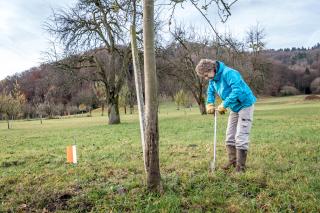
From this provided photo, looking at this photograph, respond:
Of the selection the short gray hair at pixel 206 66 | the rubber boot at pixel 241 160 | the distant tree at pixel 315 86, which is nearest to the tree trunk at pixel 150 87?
the short gray hair at pixel 206 66

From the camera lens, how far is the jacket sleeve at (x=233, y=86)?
17.3ft

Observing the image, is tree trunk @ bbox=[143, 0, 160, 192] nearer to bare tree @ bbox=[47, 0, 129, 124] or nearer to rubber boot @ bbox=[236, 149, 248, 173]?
rubber boot @ bbox=[236, 149, 248, 173]

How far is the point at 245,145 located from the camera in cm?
548

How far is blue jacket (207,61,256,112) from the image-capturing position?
17.4 ft

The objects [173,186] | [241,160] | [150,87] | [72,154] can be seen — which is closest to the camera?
[150,87]

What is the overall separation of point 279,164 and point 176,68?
913 inches

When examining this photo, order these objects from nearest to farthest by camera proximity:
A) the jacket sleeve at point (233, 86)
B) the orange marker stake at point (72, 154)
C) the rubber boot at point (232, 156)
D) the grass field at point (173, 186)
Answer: the grass field at point (173, 186)
the jacket sleeve at point (233, 86)
the rubber boot at point (232, 156)
the orange marker stake at point (72, 154)

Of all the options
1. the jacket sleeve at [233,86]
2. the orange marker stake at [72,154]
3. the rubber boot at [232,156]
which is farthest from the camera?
the orange marker stake at [72,154]

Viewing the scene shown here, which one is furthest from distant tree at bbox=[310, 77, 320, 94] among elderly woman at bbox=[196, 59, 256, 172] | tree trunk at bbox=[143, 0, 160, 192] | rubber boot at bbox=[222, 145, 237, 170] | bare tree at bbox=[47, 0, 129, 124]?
tree trunk at bbox=[143, 0, 160, 192]

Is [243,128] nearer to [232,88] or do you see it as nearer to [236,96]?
[236,96]

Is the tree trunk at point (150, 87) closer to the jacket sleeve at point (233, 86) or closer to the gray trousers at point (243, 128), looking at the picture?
the jacket sleeve at point (233, 86)

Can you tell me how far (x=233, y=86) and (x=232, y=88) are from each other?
0.04 m

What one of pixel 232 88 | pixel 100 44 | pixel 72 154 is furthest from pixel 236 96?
pixel 100 44

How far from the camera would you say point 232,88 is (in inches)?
209
